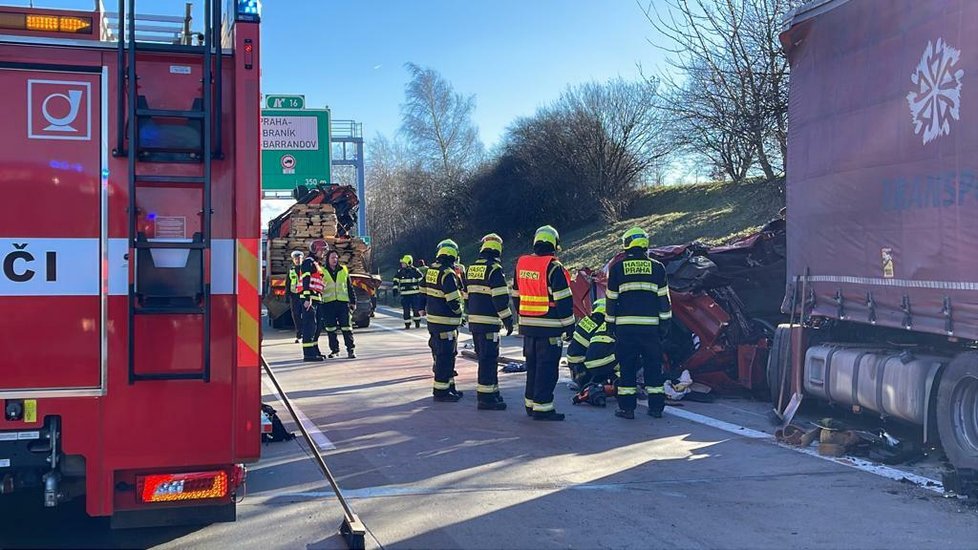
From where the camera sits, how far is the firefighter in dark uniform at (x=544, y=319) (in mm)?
8812

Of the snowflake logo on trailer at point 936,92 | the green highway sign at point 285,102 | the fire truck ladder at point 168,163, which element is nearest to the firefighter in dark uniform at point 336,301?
the snowflake logo on trailer at point 936,92

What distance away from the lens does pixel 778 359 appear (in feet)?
28.6

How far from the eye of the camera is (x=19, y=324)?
3826 mm

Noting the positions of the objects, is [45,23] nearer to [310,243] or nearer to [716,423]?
[716,423]

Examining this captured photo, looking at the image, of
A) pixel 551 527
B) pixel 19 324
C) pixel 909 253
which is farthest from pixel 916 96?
pixel 19 324

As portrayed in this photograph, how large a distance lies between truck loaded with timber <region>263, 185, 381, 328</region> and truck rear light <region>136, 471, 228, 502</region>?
17265 millimetres

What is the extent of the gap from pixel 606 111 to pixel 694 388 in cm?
2807

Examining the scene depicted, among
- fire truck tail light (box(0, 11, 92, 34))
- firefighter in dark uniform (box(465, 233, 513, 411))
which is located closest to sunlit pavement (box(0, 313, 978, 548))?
firefighter in dark uniform (box(465, 233, 513, 411))

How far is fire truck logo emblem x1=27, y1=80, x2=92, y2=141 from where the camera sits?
12.7 feet

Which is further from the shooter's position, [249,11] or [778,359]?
[778,359]

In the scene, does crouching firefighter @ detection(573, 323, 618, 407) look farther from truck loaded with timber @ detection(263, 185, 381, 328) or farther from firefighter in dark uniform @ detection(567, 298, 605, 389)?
truck loaded with timber @ detection(263, 185, 381, 328)

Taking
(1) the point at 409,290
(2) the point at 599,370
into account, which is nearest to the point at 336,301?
(2) the point at 599,370

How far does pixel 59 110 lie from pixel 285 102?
22.3 m

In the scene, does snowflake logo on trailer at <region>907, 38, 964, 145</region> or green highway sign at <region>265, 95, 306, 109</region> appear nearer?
snowflake logo on trailer at <region>907, 38, 964, 145</region>
